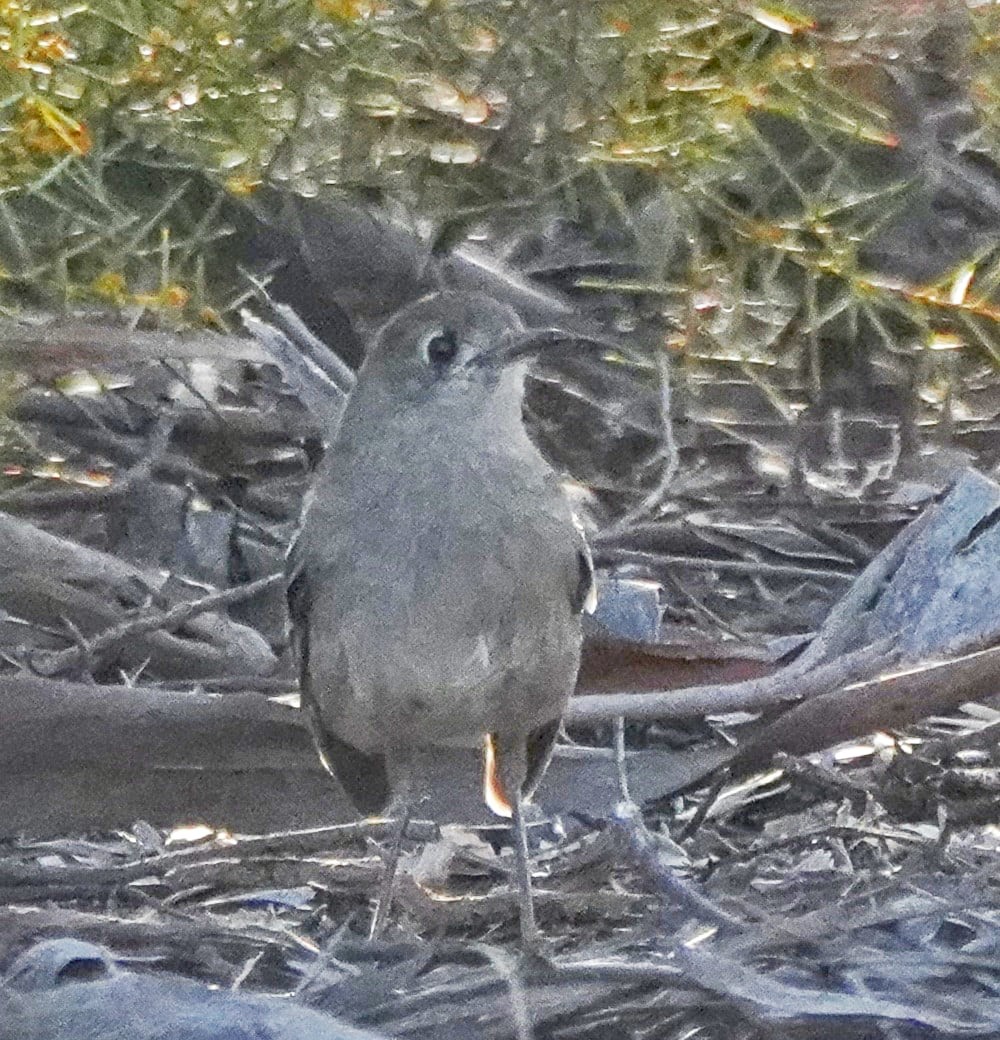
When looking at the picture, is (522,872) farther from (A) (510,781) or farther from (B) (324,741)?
(B) (324,741)

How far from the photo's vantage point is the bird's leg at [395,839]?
11.4 feet

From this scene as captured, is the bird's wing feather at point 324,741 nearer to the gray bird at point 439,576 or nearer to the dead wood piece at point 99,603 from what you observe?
the gray bird at point 439,576

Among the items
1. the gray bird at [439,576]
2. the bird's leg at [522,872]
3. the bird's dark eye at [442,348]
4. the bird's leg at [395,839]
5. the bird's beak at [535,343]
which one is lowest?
the bird's leg at [395,839]

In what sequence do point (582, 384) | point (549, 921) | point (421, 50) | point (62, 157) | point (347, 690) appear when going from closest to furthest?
point (549, 921) < point (347, 690) < point (62, 157) < point (421, 50) < point (582, 384)

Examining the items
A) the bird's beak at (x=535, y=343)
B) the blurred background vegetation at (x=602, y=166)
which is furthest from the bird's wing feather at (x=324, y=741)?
the blurred background vegetation at (x=602, y=166)

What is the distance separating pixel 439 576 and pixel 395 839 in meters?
0.42

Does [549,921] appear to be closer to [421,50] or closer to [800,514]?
[800,514]

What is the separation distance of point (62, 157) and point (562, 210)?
126 cm

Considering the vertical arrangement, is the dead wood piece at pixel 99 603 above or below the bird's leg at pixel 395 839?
above

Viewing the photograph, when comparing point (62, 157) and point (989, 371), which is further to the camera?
point (989, 371)

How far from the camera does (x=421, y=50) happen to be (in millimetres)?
5031

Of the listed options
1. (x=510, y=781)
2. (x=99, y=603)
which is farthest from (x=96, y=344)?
(x=510, y=781)

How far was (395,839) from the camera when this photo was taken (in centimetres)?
368

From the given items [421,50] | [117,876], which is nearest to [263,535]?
[421,50]
